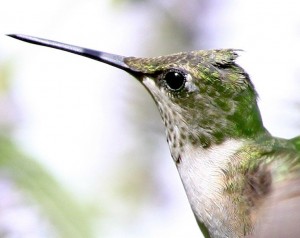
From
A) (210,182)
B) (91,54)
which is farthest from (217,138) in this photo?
(91,54)

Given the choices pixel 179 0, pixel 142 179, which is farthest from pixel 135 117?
pixel 179 0

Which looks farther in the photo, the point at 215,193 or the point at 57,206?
the point at 57,206

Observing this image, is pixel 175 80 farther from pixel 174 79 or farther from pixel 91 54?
pixel 91 54

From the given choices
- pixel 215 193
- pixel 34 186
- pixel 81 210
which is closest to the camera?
pixel 215 193

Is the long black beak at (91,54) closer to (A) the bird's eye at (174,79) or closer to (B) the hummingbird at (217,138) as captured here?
(B) the hummingbird at (217,138)

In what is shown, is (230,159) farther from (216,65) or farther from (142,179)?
(142,179)

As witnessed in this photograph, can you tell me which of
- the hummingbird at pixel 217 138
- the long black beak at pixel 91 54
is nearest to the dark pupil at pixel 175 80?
the hummingbird at pixel 217 138

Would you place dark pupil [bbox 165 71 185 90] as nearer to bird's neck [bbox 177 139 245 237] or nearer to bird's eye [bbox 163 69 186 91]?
bird's eye [bbox 163 69 186 91]
